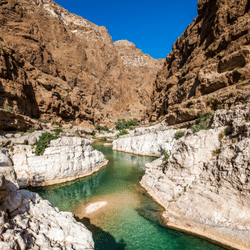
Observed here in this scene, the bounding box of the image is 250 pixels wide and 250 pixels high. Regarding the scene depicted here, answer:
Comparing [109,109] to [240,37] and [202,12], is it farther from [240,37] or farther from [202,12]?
[240,37]

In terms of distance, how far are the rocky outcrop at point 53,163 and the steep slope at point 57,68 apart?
22.9 metres

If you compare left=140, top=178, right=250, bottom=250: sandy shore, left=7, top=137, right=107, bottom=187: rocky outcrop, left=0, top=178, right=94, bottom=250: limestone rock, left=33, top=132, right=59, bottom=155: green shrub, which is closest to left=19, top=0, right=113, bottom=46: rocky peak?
left=33, top=132, right=59, bottom=155: green shrub

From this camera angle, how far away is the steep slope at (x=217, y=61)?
22797 mm

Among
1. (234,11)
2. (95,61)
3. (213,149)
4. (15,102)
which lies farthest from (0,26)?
(213,149)

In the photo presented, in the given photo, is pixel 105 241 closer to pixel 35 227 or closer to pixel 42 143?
pixel 35 227

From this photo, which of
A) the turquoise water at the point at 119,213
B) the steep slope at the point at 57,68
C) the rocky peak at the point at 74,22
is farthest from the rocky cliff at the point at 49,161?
the rocky peak at the point at 74,22

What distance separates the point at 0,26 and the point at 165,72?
2498 inches

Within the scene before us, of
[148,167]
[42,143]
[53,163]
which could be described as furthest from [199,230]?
[42,143]

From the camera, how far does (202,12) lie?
4053cm

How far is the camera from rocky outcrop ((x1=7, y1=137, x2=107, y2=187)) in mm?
18406

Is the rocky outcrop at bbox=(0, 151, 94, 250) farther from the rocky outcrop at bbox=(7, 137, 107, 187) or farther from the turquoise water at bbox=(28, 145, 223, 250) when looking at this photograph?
the rocky outcrop at bbox=(7, 137, 107, 187)

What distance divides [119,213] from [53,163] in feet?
37.8

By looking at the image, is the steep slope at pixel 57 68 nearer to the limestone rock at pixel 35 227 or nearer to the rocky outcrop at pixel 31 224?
the rocky outcrop at pixel 31 224

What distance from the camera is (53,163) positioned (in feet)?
64.2
